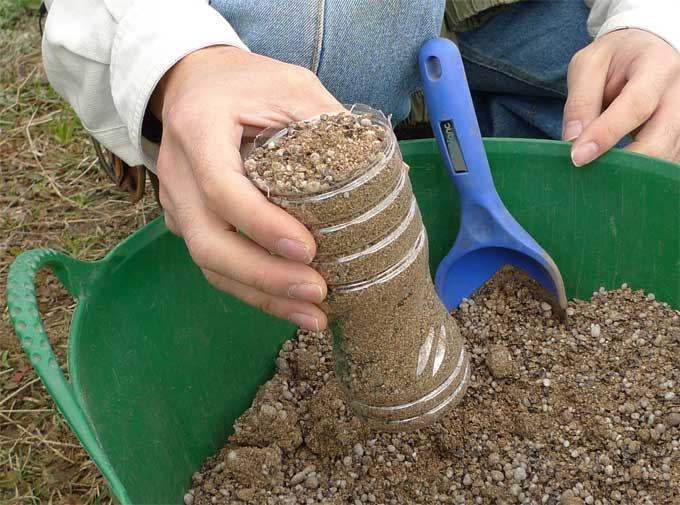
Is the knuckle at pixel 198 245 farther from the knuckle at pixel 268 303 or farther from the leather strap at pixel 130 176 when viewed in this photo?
the leather strap at pixel 130 176

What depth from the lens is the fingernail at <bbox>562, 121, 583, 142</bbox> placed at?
40.8 inches

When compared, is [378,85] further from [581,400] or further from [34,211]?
[34,211]

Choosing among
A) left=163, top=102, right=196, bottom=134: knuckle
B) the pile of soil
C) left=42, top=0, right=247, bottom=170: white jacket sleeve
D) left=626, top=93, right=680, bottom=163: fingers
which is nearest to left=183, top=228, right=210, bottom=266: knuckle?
left=163, top=102, right=196, bottom=134: knuckle

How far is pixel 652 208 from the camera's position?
104 cm

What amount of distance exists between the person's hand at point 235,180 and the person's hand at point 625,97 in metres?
0.40

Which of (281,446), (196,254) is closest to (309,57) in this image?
(196,254)

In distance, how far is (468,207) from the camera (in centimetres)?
107

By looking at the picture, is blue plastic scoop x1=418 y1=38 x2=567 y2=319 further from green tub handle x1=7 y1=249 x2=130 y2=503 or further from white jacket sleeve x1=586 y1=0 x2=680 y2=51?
green tub handle x1=7 y1=249 x2=130 y2=503

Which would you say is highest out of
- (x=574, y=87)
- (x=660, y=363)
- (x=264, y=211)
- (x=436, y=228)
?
(x=264, y=211)

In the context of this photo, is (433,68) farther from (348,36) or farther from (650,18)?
(650,18)

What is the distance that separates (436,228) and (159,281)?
0.44m

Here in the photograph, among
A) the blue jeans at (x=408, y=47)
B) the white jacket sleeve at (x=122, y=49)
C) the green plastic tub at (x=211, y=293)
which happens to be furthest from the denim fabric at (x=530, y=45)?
the white jacket sleeve at (x=122, y=49)

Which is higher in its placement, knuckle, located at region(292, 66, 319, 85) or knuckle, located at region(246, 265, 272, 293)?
knuckle, located at region(292, 66, 319, 85)

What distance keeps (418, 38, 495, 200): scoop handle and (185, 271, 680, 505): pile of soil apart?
0.75 feet
